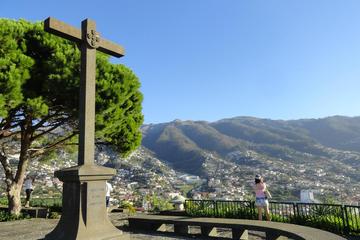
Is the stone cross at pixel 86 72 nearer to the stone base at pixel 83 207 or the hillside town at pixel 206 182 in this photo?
the stone base at pixel 83 207

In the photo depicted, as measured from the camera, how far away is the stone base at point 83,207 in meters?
6.00

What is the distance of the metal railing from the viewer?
9547 mm

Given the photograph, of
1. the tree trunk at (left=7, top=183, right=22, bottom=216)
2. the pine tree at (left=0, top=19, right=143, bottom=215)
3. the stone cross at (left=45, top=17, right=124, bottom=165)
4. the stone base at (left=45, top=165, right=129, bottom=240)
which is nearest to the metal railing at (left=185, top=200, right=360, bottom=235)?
the pine tree at (left=0, top=19, right=143, bottom=215)

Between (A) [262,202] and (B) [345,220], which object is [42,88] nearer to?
(A) [262,202]

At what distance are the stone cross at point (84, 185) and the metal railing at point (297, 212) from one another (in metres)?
6.27

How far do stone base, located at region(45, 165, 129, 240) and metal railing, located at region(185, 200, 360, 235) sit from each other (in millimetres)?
6413

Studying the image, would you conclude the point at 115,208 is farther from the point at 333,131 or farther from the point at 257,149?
the point at 333,131

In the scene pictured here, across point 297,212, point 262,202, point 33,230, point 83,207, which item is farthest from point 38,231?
point 297,212

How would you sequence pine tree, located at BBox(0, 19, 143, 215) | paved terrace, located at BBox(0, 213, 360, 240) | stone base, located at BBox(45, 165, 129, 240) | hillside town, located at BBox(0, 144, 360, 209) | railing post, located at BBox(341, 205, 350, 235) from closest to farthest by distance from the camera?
1. stone base, located at BBox(45, 165, 129, 240)
2. railing post, located at BBox(341, 205, 350, 235)
3. paved terrace, located at BBox(0, 213, 360, 240)
4. pine tree, located at BBox(0, 19, 143, 215)
5. hillside town, located at BBox(0, 144, 360, 209)

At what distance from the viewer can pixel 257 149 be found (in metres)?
135

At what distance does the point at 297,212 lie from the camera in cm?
1089

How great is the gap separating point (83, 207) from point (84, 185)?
1.23ft

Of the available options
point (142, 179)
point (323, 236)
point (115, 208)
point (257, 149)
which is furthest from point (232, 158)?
point (323, 236)

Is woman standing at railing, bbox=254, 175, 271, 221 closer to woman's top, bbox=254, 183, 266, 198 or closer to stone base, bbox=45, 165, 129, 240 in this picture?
woman's top, bbox=254, 183, 266, 198
